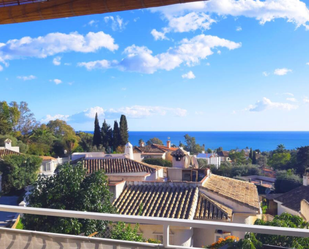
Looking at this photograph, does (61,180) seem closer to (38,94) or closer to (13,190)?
(13,190)

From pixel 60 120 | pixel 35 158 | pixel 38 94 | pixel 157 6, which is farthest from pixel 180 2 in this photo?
pixel 60 120

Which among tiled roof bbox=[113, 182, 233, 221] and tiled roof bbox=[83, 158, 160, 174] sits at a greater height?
tiled roof bbox=[83, 158, 160, 174]

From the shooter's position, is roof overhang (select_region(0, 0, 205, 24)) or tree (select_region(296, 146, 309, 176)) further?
tree (select_region(296, 146, 309, 176))

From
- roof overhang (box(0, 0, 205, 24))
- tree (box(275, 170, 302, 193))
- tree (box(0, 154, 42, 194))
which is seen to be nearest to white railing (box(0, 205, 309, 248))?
roof overhang (box(0, 0, 205, 24))

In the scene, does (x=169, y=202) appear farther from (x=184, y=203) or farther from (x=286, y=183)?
(x=286, y=183)

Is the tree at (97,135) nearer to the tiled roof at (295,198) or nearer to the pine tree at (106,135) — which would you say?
the pine tree at (106,135)

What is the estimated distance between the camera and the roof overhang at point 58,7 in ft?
6.91

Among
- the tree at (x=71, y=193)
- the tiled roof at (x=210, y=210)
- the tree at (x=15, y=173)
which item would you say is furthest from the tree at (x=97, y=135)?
the tree at (x=71, y=193)

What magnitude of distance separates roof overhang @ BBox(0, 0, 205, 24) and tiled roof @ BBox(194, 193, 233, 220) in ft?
21.1

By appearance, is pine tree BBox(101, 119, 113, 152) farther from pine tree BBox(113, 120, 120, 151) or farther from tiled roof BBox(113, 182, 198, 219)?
tiled roof BBox(113, 182, 198, 219)

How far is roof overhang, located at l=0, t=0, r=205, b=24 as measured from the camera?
2.11m

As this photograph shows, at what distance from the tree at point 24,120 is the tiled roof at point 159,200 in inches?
1076

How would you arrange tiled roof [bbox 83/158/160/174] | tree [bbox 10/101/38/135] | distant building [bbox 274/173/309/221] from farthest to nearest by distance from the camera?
tree [bbox 10/101/38/135] → tiled roof [bbox 83/158/160/174] → distant building [bbox 274/173/309/221]

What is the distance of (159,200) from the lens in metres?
8.38
